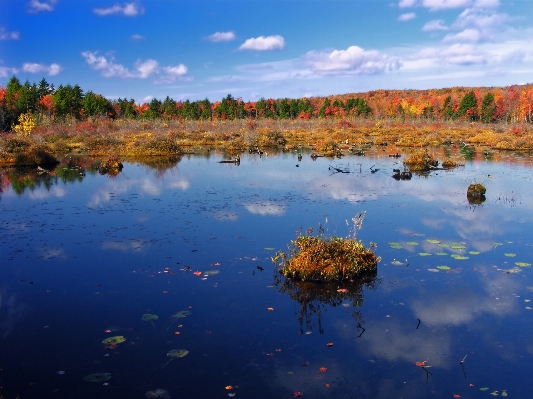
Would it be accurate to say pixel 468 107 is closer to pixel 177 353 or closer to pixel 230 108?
pixel 230 108

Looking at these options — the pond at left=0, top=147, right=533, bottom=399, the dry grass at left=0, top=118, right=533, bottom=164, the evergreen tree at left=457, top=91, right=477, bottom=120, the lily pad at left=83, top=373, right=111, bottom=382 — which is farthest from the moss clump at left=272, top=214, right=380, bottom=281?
the evergreen tree at left=457, top=91, right=477, bottom=120

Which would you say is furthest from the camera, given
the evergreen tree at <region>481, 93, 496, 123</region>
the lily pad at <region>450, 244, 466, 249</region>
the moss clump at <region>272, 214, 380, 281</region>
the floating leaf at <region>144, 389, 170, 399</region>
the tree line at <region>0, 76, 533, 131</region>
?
the evergreen tree at <region>481, 93, 496, 123</region>

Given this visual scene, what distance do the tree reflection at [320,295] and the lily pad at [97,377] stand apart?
2.91 m

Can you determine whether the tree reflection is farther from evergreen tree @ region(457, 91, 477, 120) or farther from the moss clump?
evergreen tree @ region(457, 91, 477, 120)

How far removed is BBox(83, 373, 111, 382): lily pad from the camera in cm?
584

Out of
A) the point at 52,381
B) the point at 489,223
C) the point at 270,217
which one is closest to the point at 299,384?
the point at 52,381

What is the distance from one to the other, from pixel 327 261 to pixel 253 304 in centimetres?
199

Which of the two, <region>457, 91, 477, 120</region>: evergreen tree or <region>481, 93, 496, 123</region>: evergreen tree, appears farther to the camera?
<region>457, 91, 477, 120</region>: evergreen tree

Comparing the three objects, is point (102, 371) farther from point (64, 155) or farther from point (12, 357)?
point (64, 155)

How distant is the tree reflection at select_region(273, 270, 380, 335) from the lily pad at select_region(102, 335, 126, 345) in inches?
107

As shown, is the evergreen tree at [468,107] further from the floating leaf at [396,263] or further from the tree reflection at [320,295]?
the tree reflection at [320,295]

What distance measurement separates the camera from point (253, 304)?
812cm

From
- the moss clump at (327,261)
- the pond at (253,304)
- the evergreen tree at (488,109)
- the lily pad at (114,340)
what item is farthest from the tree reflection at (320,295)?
the evergreen tree at (488,109)

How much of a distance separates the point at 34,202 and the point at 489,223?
15452 mm
